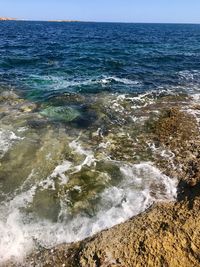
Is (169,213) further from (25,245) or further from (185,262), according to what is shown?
(25,245)

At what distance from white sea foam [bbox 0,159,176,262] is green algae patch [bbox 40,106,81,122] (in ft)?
15.1

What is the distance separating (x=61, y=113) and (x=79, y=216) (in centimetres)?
721

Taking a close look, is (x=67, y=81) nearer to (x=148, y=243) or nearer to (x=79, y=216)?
(x=79, y=216)

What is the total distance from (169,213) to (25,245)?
3.13 m

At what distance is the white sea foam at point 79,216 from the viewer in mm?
A: 6492

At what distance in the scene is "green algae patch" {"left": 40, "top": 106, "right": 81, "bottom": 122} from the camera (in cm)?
1318

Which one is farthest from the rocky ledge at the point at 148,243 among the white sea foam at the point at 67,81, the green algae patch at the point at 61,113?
the white sea foam at the point at 67,81

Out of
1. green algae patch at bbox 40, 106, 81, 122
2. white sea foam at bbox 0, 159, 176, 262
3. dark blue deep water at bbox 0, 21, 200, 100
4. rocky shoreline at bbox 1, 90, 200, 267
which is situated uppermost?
rocky shoreline at bbox 1, 90, 200, 267

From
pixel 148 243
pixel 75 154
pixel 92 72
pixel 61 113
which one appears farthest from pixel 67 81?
pixel 148 243

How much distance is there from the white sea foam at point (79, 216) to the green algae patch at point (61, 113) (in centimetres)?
461

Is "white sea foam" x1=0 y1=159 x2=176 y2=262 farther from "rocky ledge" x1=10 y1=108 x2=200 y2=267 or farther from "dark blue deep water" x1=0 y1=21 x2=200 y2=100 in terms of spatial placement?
"dark blue deep water" x1=0 y1=21 x2=200 y2=100

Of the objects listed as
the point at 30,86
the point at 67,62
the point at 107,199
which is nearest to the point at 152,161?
the point at 107,199

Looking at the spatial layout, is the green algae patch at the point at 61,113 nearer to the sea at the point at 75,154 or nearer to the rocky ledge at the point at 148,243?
the sea at the point at 75,154

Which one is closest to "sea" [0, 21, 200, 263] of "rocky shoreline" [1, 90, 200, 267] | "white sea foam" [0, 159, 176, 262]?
"white sea foam" [0, 159, 176, 262]
